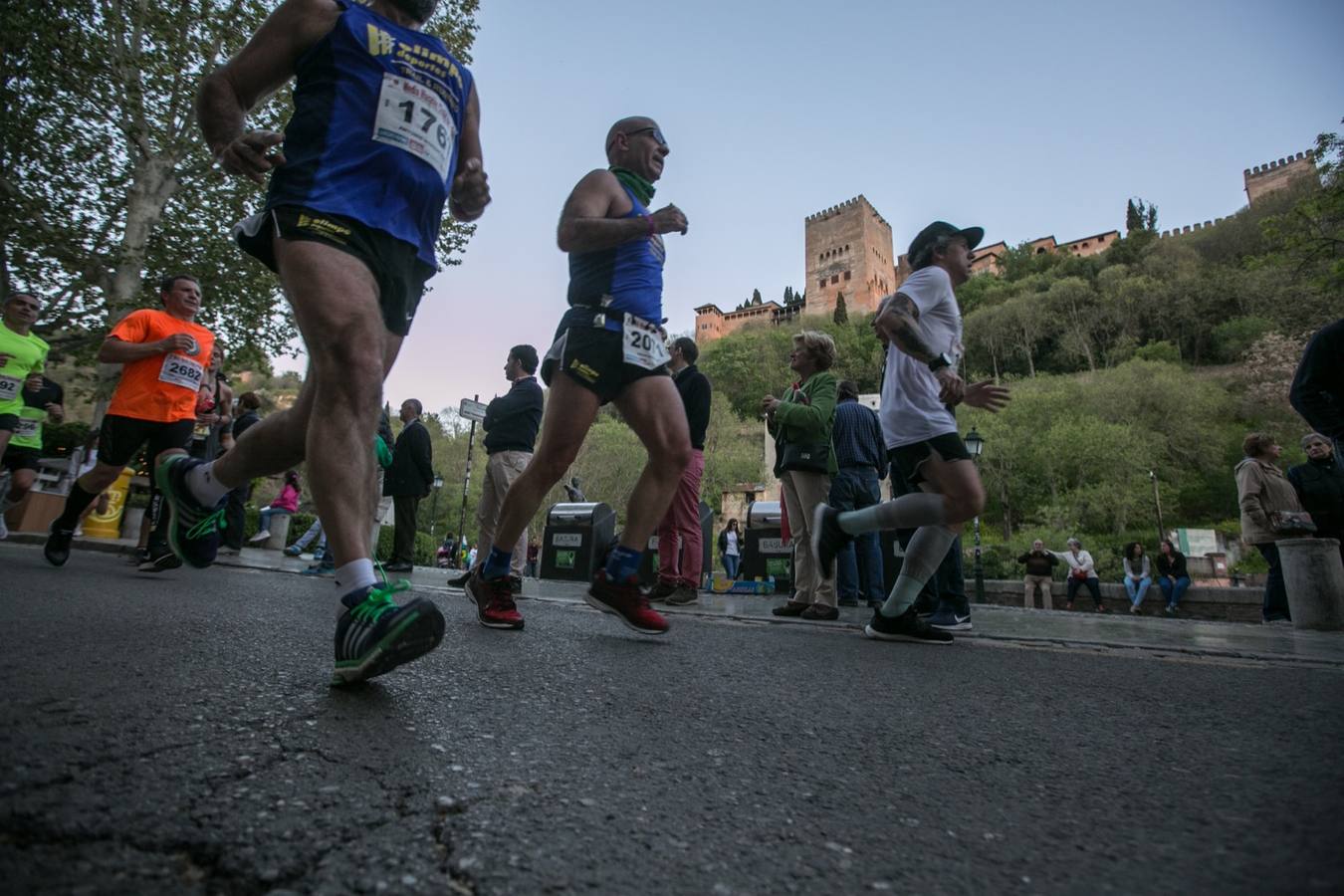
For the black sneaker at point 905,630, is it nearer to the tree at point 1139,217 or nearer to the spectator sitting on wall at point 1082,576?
the spectator sitting on wall at point 1082,576

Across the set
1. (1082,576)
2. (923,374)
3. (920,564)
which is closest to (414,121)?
(923,374)

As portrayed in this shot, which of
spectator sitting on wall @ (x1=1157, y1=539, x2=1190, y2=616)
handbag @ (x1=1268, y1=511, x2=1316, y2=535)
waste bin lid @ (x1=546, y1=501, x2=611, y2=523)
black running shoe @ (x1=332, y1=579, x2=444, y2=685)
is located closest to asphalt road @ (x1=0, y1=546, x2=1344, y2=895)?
black running shoe @ (x1=332, y1=579, x2=444, y2=685)

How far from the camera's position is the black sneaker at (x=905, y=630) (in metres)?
3.50

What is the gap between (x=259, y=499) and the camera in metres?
48.6

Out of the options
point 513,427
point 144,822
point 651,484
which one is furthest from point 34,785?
point 513,427

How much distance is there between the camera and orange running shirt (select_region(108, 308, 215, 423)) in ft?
15.3

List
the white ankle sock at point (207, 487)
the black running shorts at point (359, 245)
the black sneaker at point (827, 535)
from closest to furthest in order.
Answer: the black running shorts at point (359, 245)
the white ankle sock at point (207, 487)
the black sneaker at point (827, 535)

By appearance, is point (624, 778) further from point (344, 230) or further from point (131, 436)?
point (131, 436)

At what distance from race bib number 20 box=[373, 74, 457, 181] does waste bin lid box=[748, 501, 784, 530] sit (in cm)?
758

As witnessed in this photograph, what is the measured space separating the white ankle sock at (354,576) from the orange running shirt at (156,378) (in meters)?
3.95

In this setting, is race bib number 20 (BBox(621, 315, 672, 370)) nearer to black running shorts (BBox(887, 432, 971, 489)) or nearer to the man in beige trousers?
black running shorts (BBox(887, 432, 971, 489))

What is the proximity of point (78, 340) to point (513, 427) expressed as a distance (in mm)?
14823

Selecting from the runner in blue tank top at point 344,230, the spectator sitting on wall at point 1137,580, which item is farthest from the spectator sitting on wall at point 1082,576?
the runner in blue tank top at point 344,230

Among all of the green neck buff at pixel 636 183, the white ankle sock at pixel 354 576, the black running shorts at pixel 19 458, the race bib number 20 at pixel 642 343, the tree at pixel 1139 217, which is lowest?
the white ankle sock at pixel 354 576
